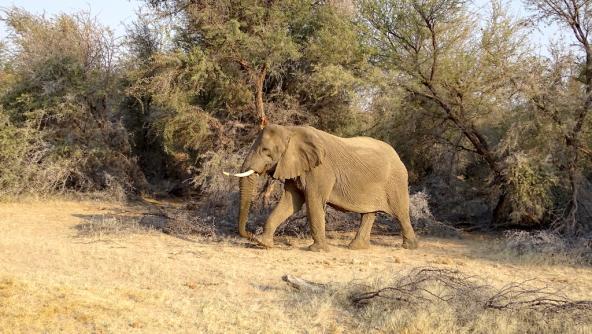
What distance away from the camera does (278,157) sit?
1033 cm

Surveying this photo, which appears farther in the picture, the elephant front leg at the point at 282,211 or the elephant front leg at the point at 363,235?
the elephant front leg at the point at 363,235

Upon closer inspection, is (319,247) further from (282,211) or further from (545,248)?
(545,248)

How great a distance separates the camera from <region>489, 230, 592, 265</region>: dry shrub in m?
10.1

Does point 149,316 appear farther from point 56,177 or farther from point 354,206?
point 56,177

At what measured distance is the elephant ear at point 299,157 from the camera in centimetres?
1036

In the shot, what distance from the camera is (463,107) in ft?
44.0

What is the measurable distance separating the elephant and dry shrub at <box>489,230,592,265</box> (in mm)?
1667

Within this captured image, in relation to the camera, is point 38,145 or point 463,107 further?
point 38,145

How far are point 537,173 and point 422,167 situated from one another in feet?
12.1

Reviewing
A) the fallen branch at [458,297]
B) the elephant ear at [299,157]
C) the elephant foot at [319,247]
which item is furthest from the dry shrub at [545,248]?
the elephant ear at [299,157]

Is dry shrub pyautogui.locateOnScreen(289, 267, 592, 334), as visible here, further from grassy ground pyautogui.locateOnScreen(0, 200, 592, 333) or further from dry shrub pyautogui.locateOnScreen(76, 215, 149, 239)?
dry shrub pyautogui.locateOnScreen(76, 215, 149, 239)

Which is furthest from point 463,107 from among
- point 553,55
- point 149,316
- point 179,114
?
point 149,316

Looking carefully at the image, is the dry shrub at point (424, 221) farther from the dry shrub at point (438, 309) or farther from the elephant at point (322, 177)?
the dry shrub at point (438, 309)

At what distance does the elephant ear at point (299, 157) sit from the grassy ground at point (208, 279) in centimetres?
133
